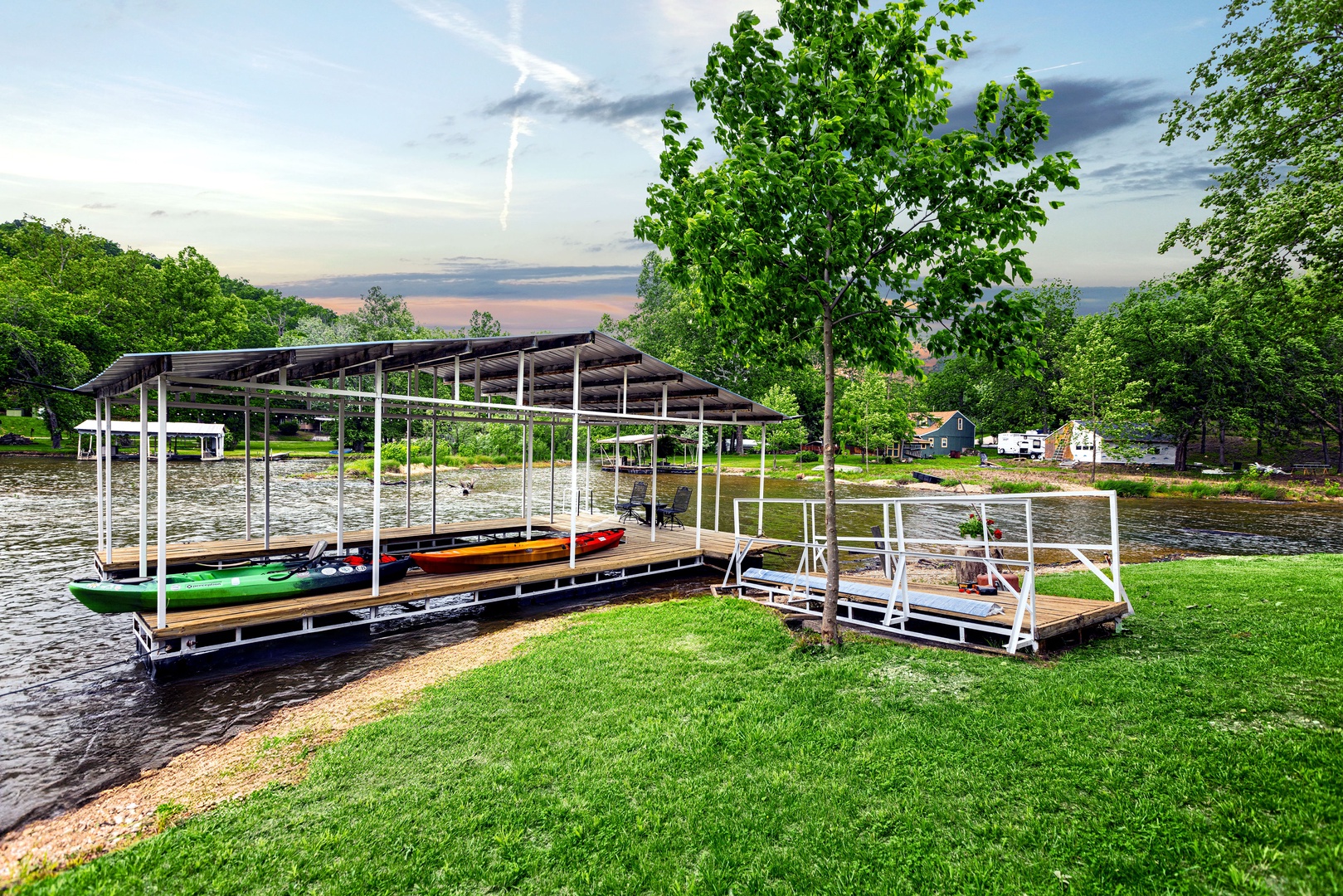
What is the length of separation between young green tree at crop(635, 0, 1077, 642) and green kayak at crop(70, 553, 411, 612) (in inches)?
288

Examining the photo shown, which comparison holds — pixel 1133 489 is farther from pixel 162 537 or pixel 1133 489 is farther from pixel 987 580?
pixel 162 537

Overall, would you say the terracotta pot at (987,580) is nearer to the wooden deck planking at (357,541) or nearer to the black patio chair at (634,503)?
the wooden deck planking at (357,541)

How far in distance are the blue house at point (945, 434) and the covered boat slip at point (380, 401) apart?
56.4 m

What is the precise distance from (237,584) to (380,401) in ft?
10.8

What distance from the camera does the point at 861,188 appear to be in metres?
6.05

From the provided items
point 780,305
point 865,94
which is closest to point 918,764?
point 780,305

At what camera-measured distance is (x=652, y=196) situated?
7.71m

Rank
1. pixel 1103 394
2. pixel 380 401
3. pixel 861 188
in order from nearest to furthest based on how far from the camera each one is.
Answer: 1. pixel 861 188
2. pixel 380 401
3. pixel 1103 394

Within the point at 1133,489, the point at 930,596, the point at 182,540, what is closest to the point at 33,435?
the point at 182,540

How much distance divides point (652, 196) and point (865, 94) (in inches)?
102

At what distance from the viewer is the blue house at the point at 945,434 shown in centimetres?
6812

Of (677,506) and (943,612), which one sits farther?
(677,506)

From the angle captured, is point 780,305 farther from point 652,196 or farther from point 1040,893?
point 1040,893

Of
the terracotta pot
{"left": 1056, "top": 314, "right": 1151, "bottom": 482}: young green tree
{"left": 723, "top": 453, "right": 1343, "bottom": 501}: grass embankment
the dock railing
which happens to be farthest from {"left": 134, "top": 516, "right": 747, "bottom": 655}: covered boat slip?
{"left": 1056, "top": 314, "right": 1151, "bottom": 482}: young green tree
